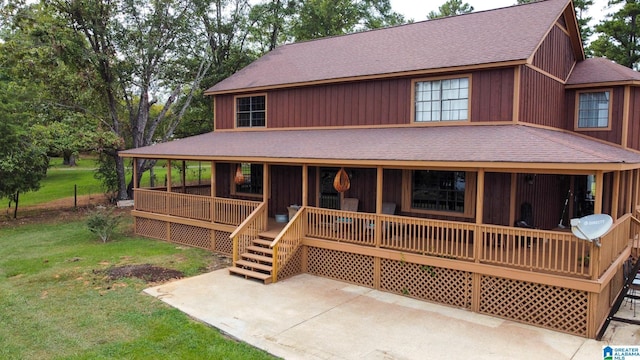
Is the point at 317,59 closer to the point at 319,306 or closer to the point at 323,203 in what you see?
the point at 323,203

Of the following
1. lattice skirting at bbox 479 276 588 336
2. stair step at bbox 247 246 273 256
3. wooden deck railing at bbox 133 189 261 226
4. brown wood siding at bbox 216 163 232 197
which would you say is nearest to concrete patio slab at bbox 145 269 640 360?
lattice skirting at bbox 479 276 588 336

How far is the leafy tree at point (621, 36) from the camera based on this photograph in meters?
26.0

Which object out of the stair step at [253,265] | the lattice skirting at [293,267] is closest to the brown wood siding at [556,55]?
the lattice skirting at [293,267]

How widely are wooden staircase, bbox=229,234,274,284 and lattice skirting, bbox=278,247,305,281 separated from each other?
34 centimetres

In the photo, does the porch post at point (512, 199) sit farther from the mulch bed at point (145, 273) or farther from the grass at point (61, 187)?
the grass at point (61, 187)

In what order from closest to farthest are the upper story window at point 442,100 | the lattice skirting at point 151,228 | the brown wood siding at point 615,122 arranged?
the upper story window at point 442,100 < the brown wood siding at point 615,122 < the lattice skirting at point 151,228

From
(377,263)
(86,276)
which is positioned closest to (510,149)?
(377,263)

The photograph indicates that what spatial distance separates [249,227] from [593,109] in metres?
10.8

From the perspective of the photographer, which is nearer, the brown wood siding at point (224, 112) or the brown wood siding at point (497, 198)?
the brown wood siding at point (497, 198)

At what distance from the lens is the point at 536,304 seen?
329 inches

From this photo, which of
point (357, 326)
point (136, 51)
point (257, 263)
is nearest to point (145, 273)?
point (257, 263)

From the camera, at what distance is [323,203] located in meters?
13.9

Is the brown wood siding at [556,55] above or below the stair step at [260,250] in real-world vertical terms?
above

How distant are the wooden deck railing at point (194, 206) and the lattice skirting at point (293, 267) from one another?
1.99 m
